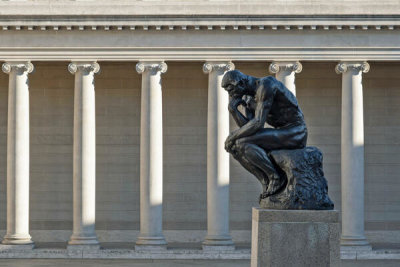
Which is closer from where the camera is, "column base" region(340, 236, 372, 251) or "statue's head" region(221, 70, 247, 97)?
"statue's head" region(221, 70, 247, 97)

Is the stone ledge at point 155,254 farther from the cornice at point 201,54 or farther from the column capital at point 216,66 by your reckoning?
the cornice at point 201,54

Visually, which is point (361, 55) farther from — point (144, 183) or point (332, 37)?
point (144, 183)

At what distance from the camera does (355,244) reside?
91375 mm

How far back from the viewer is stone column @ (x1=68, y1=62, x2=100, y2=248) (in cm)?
9169

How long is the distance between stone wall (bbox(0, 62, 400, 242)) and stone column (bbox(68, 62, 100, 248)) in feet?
31.1

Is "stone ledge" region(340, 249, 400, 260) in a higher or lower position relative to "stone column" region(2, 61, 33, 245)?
lower

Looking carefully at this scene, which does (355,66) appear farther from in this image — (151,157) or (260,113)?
(260,113)

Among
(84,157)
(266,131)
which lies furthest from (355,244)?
(266,131)

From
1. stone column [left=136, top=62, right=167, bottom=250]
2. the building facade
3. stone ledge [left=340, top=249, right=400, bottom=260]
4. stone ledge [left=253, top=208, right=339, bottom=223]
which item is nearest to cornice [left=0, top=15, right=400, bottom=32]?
the building facade

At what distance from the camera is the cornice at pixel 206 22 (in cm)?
9006

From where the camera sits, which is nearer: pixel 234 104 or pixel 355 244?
pixel 234 104

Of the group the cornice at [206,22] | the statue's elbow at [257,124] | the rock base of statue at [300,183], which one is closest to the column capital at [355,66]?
the cornice at [206,22]

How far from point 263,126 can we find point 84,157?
154 ft

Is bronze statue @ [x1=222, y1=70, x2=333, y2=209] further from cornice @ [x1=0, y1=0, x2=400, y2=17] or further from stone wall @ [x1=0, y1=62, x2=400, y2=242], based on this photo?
stone wall @ [x1=0, y1=62, x2=400, y2=242]
